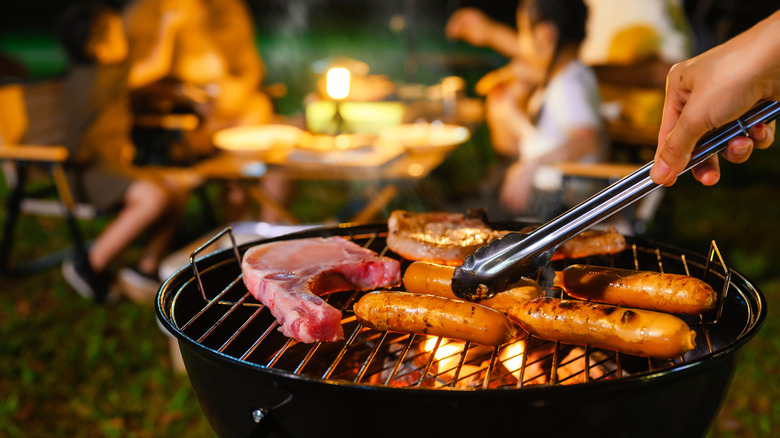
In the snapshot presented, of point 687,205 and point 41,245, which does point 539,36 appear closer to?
point 687,205

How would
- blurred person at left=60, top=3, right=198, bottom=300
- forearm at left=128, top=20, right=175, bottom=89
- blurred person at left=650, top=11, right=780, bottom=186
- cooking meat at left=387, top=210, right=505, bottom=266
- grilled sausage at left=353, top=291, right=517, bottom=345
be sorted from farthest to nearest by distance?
forearm at left=128, top=20, right=175, bottom=89 < blurred person at left=60, top=3, right=198, bottom=300 < cooking meat at left=387, top=210, right=505, bottom=266 < grilled sausage at left=353, top=291, right=517, bottom=345 < blurred person at left=650, top=11, right=780, bottom=186

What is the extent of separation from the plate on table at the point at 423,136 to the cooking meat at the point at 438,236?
1.87 metres

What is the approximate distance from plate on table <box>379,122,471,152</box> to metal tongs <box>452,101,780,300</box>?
2597 millimetres

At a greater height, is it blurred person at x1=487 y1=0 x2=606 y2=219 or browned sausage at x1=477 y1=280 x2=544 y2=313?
blurred person at x1=487 y1=0 x2=606 y2=219

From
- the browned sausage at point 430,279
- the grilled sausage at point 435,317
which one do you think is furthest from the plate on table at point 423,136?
the grilled sausage at point 435,317

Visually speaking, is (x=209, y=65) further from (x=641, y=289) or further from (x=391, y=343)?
(x=641, y=289)

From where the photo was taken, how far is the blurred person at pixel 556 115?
13.6 ft

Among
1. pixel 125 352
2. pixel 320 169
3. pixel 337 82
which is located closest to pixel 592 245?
pixel 320 169

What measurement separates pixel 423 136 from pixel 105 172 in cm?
275

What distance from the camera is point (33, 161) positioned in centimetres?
448

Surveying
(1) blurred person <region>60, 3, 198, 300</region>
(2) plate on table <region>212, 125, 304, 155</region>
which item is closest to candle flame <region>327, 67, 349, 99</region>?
(2) plate on table <region>212, 125, 304, 155</region>

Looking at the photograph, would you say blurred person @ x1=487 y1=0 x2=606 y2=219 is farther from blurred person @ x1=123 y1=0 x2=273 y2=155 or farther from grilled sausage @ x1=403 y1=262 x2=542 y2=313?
blurred person @ x1=123 y1=0 x2=273 y2=155

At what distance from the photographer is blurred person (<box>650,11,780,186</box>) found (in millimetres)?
1164

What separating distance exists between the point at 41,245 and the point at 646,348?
6213 mm
